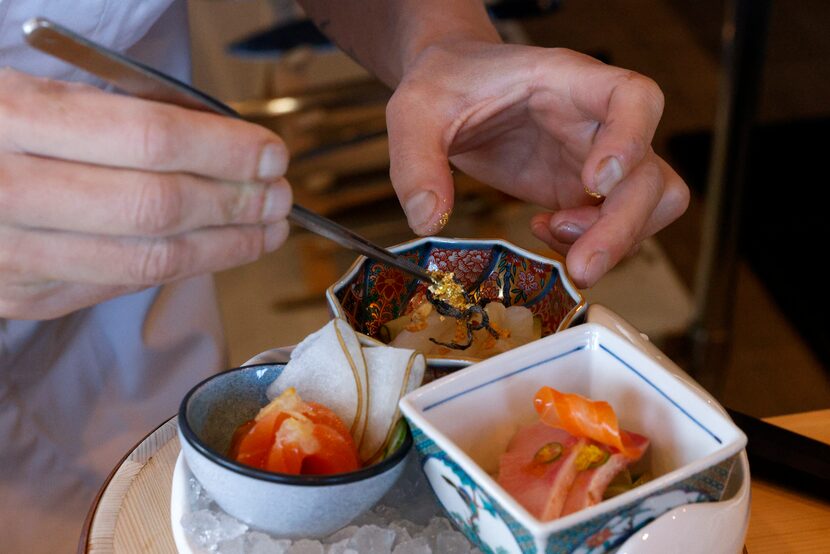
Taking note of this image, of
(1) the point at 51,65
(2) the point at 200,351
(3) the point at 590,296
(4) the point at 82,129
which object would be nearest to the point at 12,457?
(2) the point at 200,351

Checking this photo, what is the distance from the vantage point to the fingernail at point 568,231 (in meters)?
0.96

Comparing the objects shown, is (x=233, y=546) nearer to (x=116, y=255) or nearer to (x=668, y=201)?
(x=116, y=255)

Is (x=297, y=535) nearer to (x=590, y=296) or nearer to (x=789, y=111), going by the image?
(x=590, y=296)

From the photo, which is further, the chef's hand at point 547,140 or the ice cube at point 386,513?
the chef's hand at point 547,140

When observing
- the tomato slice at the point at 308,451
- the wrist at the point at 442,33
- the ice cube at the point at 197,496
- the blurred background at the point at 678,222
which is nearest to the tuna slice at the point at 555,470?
the tomato slice at the point at 308,451

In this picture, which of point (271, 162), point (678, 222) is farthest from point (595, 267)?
point (678, 222)

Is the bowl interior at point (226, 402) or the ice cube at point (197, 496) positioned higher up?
the bowl interior at point (226, 402)

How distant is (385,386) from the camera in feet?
2.29

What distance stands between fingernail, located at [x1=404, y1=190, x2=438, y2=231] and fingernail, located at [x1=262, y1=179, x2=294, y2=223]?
0.21 m

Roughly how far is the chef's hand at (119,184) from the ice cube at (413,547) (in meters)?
0.24

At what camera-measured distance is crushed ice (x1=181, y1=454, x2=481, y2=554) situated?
648 mm

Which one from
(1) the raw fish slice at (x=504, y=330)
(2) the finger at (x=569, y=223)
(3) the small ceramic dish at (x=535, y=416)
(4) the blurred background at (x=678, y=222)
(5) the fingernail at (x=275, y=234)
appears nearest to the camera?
(3) the small ceramic dish at (x=535, y=416)

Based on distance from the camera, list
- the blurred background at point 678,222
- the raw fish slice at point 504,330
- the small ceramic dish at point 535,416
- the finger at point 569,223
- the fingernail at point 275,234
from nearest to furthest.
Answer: the small ceramic dish at point 535,416
the fingernail at point 275,234
the raw fish slice at point 504,330
the finger at point 569,223
the blurred background at point 678,222

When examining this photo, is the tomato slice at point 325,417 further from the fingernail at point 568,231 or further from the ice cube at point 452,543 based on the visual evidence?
the fingernail at point 568,231
